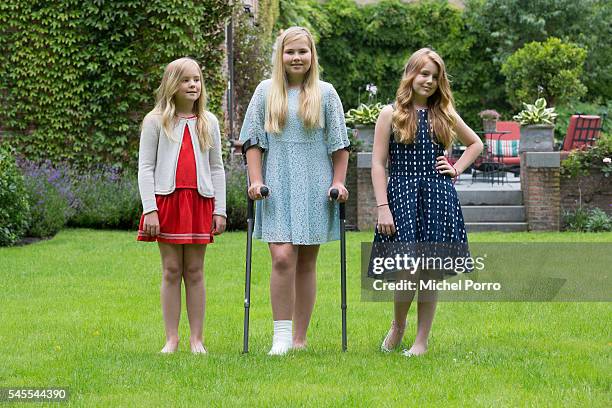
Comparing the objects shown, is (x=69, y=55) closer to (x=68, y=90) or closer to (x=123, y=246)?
(x=68, y=90)

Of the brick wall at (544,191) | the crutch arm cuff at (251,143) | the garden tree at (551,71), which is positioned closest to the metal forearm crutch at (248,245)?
the crutch arm cuff at (251,143)

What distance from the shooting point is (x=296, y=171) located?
5312 mm

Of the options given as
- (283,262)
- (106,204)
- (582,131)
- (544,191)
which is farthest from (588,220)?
(283,262)

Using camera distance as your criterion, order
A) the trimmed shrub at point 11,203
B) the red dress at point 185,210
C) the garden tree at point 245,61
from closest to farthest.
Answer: the red dress at point 185,210, the trimmed shrub at point 11,203, the garden tree at point 245,61

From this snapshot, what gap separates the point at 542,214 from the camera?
A: 14.4m

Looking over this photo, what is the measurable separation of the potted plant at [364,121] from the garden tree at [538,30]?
48.1 feet

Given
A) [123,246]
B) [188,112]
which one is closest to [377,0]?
[123,246]

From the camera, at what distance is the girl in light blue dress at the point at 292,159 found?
5289mm

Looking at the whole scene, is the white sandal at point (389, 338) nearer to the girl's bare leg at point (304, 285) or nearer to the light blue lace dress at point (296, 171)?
the girl's bare leg at point (304, 285)

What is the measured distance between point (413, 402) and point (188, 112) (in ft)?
6.80

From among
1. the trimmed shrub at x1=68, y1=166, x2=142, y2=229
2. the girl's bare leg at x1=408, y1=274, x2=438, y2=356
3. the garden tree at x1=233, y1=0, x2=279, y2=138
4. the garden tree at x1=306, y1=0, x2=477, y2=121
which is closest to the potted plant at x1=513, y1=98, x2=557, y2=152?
the garden tree at x1=233, y1=0, x2=279, y2=138

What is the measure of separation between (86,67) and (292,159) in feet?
31.1

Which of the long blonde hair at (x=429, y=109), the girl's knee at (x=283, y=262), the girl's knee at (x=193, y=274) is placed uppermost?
the long blonde hair at (x=429, y=109)

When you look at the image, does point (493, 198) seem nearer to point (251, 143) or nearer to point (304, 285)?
point (304, 285)
